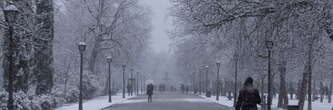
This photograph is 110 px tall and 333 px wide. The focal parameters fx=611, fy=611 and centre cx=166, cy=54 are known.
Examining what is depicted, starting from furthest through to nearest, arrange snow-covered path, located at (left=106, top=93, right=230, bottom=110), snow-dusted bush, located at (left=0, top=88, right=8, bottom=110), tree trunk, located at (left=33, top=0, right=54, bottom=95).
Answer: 1. snow-covered path, located at (left=106, top=93, right=230, bottom=110)
2. tree trunk, located at (left=33, top=0, right=54, bottom=95)
3. snow-dusted bush, located at (left=0, top=88, right=8, bottom=110)

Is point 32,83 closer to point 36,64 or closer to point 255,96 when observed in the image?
point 36,64

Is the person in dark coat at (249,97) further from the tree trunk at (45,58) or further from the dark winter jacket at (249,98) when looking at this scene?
the tree trunk at (45,58)

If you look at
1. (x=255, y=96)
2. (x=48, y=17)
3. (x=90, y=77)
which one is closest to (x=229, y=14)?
(x=255, y=96)

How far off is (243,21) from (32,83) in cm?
1169

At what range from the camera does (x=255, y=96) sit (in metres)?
15.1

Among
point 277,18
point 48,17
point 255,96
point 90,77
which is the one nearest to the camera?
point 255,96

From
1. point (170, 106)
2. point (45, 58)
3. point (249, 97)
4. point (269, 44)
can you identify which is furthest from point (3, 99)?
point (170, 106)

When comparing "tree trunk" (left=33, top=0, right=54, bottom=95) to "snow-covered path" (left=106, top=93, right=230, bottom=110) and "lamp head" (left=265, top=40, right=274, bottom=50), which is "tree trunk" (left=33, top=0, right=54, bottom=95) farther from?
"lamp head" (left=265, top=40, right=274, bottom=50)

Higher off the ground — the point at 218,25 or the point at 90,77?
the point at 218,25

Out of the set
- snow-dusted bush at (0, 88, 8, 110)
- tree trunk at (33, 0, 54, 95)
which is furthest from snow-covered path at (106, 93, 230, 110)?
snow-dusted bush at (0, 88, 8, 110)

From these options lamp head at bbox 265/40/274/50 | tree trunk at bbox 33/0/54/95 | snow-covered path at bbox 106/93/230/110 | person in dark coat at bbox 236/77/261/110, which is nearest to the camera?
person in dark coat at bbox 236/77/261/110

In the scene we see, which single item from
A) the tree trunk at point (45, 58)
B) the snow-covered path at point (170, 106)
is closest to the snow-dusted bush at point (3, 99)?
the tree trunk at point (45, 58)

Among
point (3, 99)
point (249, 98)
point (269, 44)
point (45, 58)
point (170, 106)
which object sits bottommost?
point (170, 106)

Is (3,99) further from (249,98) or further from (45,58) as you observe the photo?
(249,98)
